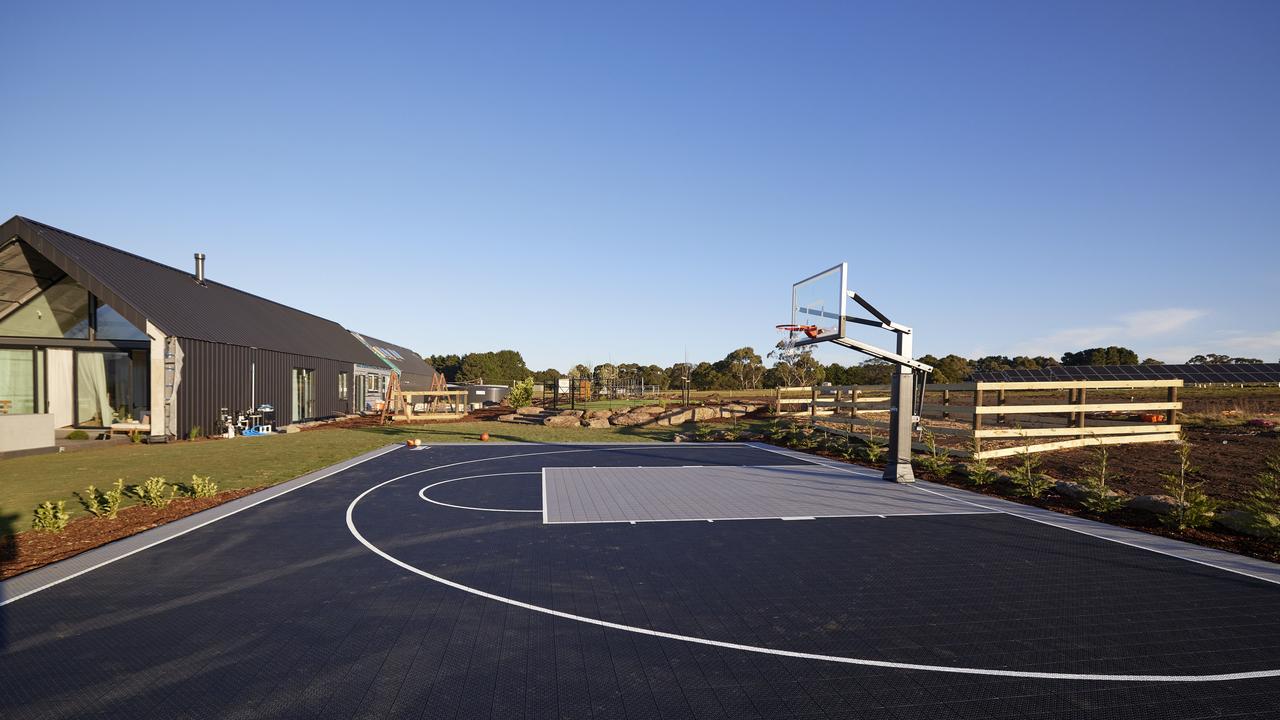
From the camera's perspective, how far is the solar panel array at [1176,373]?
26.7 m

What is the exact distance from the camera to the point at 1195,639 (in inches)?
163

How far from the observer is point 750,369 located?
2248 inches

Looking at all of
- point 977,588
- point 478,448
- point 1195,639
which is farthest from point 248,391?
point 1195,639

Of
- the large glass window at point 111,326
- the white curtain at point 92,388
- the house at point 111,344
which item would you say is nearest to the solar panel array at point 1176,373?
the house at point 111,344

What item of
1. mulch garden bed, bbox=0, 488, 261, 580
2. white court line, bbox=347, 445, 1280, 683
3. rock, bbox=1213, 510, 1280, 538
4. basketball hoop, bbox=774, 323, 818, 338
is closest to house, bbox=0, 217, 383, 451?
mulch garden bed, bbox=0, 488, 261, 580

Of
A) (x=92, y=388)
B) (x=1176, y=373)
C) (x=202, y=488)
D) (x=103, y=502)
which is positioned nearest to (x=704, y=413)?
(x=202, y=488)

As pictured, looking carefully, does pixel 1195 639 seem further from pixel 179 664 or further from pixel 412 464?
pixel 412 464

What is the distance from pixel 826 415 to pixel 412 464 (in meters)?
12.3

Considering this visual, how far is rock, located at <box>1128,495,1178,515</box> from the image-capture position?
24.6 ft

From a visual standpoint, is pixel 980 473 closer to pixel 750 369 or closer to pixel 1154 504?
pixel 1154 504

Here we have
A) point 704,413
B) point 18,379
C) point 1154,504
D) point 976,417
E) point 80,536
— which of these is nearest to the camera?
point 80,536

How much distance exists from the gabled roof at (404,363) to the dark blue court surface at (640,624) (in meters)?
31.3

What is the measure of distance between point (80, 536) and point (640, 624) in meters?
7.09

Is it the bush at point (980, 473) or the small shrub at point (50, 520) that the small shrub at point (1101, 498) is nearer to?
the bush at point (980, 473)
